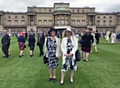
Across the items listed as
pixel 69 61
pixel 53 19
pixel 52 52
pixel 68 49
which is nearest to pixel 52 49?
pixel 52 52

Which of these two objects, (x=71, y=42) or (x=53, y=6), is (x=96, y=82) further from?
(x=53, y=6)

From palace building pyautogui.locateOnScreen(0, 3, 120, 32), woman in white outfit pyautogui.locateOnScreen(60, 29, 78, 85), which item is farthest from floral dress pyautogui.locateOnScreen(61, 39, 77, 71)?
palace building pyautogui.locateOnScreen(0, 3, 120, 32)

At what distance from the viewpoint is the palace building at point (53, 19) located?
408ft

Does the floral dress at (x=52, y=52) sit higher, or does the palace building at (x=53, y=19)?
the palace building at (x=53, y=19)

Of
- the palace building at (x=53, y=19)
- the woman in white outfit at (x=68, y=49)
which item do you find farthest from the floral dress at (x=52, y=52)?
the palace building at (x=53, y=19)

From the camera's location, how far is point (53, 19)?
413 ft

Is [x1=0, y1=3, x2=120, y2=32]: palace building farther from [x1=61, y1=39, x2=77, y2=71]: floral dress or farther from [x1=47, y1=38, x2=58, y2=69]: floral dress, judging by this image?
[x1=61, y1=39, x2=77, y2=71]: floral dress

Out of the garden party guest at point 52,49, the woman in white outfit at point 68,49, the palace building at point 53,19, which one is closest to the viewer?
the woman in white outfit at point 68,49

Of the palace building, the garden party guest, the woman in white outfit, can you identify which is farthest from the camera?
the palace building

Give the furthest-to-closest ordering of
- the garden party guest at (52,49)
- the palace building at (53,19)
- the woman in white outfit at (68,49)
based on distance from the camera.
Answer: the palace building at (53,19)
the garden party guest at (52,49)
the woman in white outfit at (68,49)

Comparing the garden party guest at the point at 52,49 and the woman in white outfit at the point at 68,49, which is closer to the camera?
the woman in white outfit at the point at 68,49

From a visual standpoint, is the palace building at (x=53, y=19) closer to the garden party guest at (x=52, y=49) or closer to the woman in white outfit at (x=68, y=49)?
the garden party guest at (x=52, y=49)

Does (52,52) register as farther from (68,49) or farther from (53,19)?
(53,19)

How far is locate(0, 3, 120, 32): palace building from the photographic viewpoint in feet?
408
